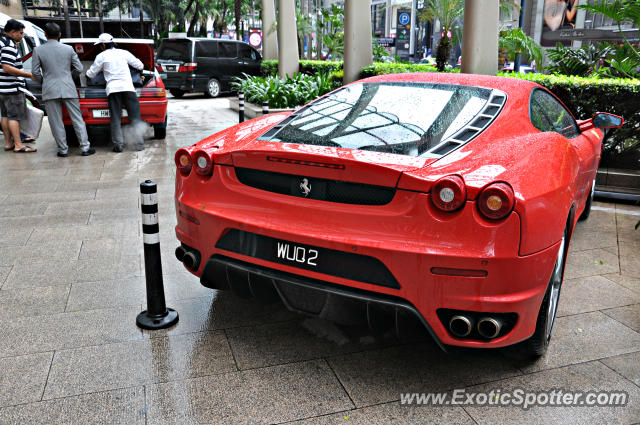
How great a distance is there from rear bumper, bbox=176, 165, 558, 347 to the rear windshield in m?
18.3

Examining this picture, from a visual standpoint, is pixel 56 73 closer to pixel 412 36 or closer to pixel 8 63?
pixel 8 63

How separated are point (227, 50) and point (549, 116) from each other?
1845 cm

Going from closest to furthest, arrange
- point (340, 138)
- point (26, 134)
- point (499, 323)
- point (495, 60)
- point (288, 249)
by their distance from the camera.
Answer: point (499, 323), point (288, 249), point (340, 138), point (495, 60), point (26, 134)

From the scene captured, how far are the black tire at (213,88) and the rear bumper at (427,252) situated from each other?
18.6 m

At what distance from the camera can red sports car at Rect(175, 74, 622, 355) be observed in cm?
265

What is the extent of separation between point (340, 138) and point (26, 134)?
8793mm

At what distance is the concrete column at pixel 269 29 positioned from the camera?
19.4 m

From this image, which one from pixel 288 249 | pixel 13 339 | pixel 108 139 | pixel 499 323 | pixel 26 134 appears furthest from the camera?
pixel 108 139

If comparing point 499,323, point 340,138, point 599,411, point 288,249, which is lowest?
point 599,411

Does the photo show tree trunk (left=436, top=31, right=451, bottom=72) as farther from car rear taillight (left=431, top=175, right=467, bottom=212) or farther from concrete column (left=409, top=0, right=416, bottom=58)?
concrete column (left=409, top=0, right=416, bottom=58)

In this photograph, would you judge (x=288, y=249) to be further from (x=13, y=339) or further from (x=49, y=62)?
(x=49, y=62)

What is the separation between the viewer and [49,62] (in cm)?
890

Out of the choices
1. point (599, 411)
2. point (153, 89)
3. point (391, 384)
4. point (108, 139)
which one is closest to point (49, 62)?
point (153, 89)

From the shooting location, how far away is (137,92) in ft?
33.7
